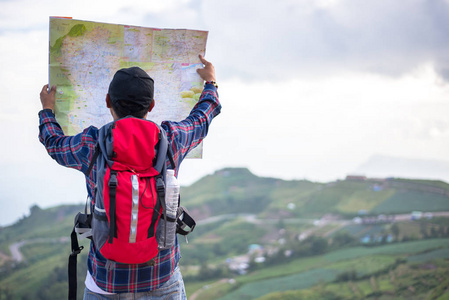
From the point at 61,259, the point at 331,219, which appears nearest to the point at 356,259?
the point at 331,219

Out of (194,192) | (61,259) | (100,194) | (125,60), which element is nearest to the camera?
(100,194)

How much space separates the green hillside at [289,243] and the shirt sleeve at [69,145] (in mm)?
8428

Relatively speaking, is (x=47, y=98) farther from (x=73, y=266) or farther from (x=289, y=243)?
(x=289, y=243)

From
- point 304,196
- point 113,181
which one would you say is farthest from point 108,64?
point 304,196

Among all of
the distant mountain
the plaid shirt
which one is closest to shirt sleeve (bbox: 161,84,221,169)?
the plaid shirt

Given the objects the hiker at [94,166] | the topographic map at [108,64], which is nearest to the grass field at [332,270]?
the topographic map at [108,64]

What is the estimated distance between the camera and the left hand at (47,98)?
2.79 metres

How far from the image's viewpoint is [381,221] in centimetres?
1922

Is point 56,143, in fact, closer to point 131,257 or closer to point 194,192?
point 131,257

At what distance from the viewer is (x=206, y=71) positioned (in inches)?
120

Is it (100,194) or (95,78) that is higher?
(95,78)

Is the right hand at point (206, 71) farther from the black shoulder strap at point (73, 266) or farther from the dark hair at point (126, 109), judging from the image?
the black shoulder strap at point (73, 266)

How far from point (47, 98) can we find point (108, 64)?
1.56 ft

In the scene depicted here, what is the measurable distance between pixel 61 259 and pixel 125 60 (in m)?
17.3
